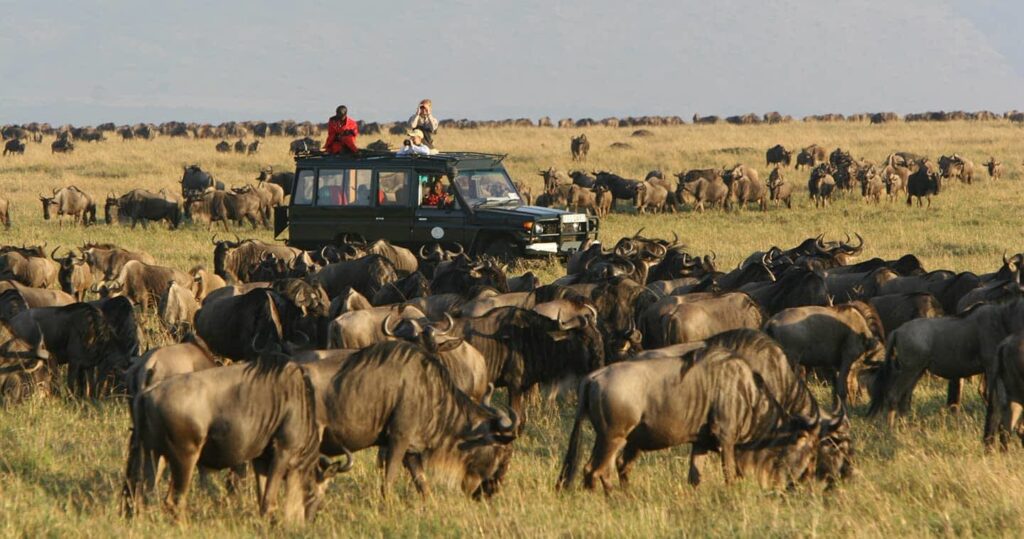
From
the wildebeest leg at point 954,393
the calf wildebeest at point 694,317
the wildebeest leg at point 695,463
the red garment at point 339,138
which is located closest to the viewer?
the wildebeest leg at point 695,463

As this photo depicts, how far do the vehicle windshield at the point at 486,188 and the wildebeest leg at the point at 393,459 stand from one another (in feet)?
34.3

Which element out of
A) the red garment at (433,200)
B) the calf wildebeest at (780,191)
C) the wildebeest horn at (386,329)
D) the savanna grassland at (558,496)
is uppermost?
the red garment at (433,200)

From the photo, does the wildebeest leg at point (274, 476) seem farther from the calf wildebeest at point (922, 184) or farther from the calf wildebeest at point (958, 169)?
the calf wildebeest at point (958, 169)

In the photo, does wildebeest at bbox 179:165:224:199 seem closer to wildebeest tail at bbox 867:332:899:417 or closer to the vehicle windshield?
the vehicle windshield

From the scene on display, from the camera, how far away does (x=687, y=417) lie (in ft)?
24.9

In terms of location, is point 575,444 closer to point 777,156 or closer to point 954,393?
point 954,393

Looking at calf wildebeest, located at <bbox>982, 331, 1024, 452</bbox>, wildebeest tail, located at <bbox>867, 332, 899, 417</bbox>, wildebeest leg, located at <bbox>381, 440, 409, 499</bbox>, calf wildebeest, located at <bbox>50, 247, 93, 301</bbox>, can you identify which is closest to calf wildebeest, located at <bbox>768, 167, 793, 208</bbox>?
calf wildebeest, located at <bbox>50, 247, 93, 301</bbox>

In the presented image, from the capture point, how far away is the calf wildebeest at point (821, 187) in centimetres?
3138

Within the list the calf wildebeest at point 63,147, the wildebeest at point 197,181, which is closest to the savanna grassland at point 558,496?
the wildebeest at point 197,181

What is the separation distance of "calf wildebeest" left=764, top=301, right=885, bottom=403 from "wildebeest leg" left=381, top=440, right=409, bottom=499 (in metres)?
4.02

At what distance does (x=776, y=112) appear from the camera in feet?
291

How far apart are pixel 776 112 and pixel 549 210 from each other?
241 ft

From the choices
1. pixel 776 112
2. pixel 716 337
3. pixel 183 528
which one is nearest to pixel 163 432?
pixel 183 528

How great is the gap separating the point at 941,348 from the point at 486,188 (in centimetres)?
970
